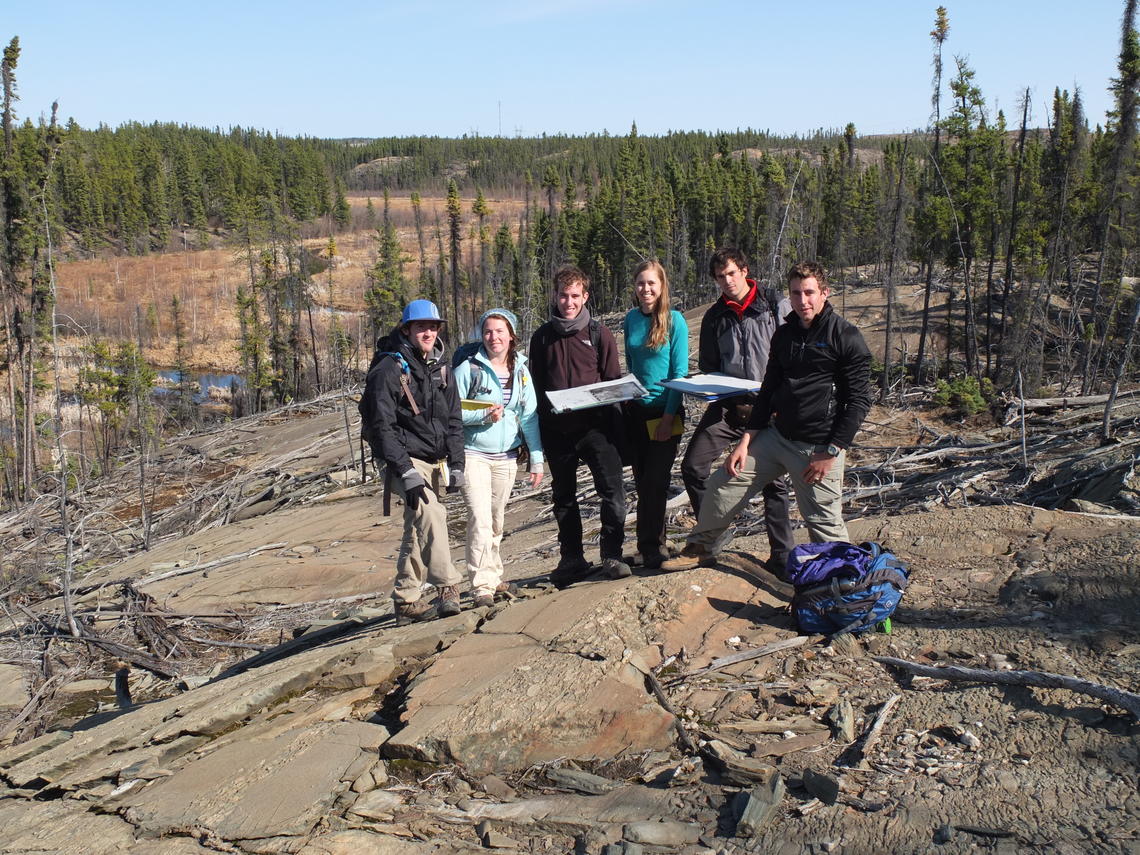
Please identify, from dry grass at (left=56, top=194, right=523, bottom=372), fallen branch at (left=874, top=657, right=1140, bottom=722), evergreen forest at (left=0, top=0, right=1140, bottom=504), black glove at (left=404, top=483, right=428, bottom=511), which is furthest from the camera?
dry grass at (left=56, top=194, right=523, bottom=372)

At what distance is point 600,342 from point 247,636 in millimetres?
4908

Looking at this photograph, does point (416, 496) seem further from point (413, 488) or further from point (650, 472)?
point (650, 472)

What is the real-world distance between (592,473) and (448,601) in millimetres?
1300

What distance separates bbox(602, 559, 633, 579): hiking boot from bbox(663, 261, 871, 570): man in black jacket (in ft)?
2.35

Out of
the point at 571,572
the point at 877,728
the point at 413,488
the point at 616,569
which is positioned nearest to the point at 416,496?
the point at 413,488

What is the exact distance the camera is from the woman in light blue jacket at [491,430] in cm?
562

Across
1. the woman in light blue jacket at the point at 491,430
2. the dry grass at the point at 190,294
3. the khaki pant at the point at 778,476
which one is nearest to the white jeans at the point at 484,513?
the woman in light blue jacket at the point at 491,430

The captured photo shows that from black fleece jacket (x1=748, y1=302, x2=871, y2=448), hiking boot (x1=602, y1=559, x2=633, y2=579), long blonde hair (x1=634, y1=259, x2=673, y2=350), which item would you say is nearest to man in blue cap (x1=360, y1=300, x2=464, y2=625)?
hiking boot (x1=602, y1=559, x2=633, y2=579)

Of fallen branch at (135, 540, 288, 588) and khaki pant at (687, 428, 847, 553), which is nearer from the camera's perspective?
khaki pant at (687, 428, 847, 553)

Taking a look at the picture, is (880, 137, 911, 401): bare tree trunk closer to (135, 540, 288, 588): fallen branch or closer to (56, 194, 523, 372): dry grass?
(135, 540, 288, 588): fallen branch

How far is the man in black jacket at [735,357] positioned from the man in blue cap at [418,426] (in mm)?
1529

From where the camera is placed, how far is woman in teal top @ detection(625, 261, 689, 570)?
5.35 m

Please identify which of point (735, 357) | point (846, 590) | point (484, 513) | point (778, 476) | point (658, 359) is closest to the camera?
point (846, 590)

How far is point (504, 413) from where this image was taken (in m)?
5.68
